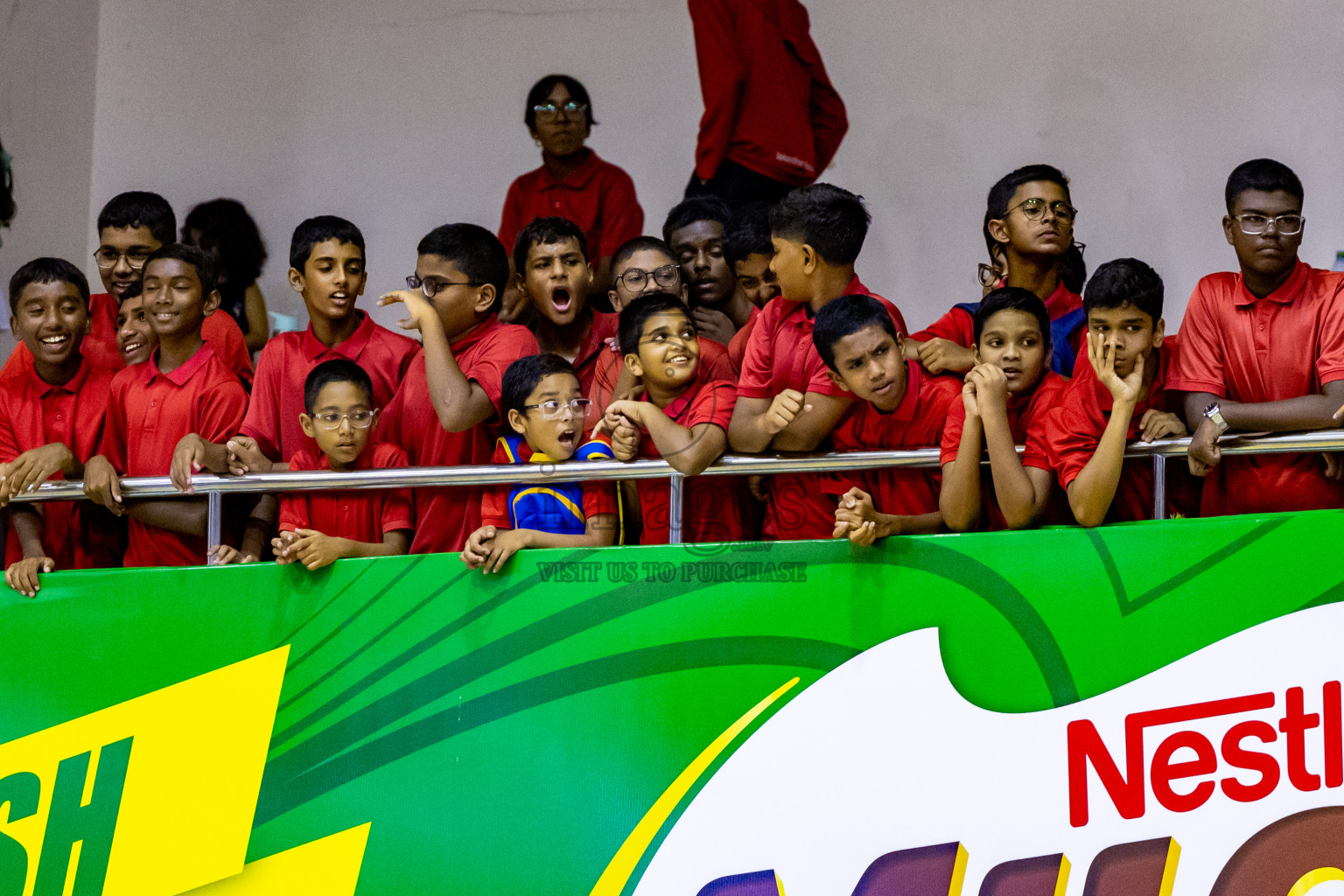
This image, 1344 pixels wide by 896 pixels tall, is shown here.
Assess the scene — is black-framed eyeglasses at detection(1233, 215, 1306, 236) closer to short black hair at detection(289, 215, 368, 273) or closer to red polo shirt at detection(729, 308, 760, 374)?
red polo shirt at detection(729, 308, 760, 374)

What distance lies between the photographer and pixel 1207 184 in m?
→ 6.00

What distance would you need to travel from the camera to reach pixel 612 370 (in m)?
4.01

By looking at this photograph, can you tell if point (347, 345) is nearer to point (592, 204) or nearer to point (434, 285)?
point (434, 285)

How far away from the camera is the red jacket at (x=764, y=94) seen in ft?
18.4

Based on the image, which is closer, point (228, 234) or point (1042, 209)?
point (1042, 209)

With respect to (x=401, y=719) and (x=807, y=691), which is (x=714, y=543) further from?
(x=401, y=719)

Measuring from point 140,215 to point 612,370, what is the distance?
6.93 ft

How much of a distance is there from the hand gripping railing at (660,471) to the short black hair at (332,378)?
299 millimetres

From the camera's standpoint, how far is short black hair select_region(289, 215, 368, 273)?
4.21 metres

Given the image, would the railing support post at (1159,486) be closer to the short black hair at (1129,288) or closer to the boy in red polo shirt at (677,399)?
the short black hair at (1129,288)

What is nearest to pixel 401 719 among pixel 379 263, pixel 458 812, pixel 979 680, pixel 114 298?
pixel 458 812

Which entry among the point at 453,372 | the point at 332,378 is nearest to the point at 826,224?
the point at 453,372

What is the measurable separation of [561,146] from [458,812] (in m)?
3.27

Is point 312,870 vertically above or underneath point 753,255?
underneath
